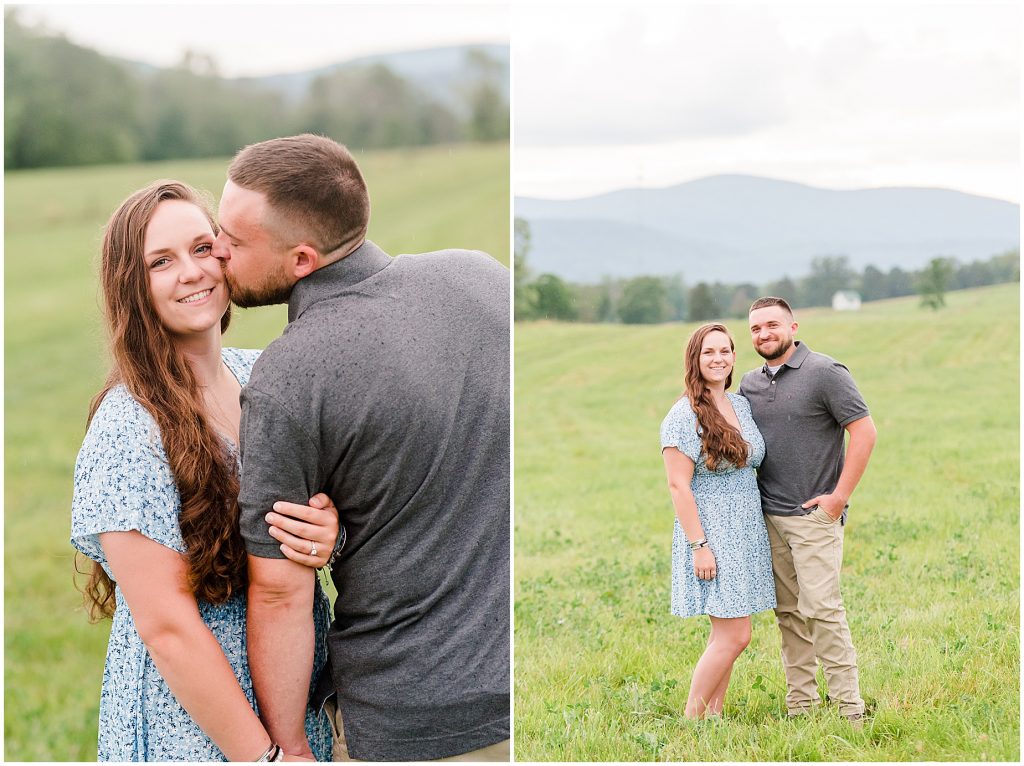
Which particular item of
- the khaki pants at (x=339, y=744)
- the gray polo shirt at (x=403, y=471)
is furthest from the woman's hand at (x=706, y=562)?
the khaki pants at (x=339, y=744)

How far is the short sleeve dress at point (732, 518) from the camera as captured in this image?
2.77 metres

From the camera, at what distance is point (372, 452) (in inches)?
83.5

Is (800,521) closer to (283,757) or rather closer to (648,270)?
(283,757)

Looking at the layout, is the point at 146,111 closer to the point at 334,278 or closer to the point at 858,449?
the point at 334,278

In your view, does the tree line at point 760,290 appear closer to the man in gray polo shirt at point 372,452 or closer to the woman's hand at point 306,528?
the man in gray polo shirt at point 372,452

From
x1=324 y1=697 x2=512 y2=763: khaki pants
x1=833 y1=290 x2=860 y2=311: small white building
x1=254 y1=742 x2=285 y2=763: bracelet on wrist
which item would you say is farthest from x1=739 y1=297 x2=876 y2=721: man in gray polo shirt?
x1=254 y1=742 x2=285 y2=763: bracelet on wrist

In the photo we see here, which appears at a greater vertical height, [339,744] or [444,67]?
[444,67]

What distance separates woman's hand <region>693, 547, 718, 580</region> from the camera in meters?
2.79

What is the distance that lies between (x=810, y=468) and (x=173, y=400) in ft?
5.49

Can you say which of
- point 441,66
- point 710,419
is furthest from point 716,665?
point 441,66

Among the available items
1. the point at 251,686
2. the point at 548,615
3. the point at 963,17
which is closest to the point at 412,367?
the point at 251,686

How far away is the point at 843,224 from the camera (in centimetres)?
346

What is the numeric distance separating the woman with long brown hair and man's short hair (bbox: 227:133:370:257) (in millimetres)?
217

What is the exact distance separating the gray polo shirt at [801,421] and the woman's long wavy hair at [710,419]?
91 millimetres
